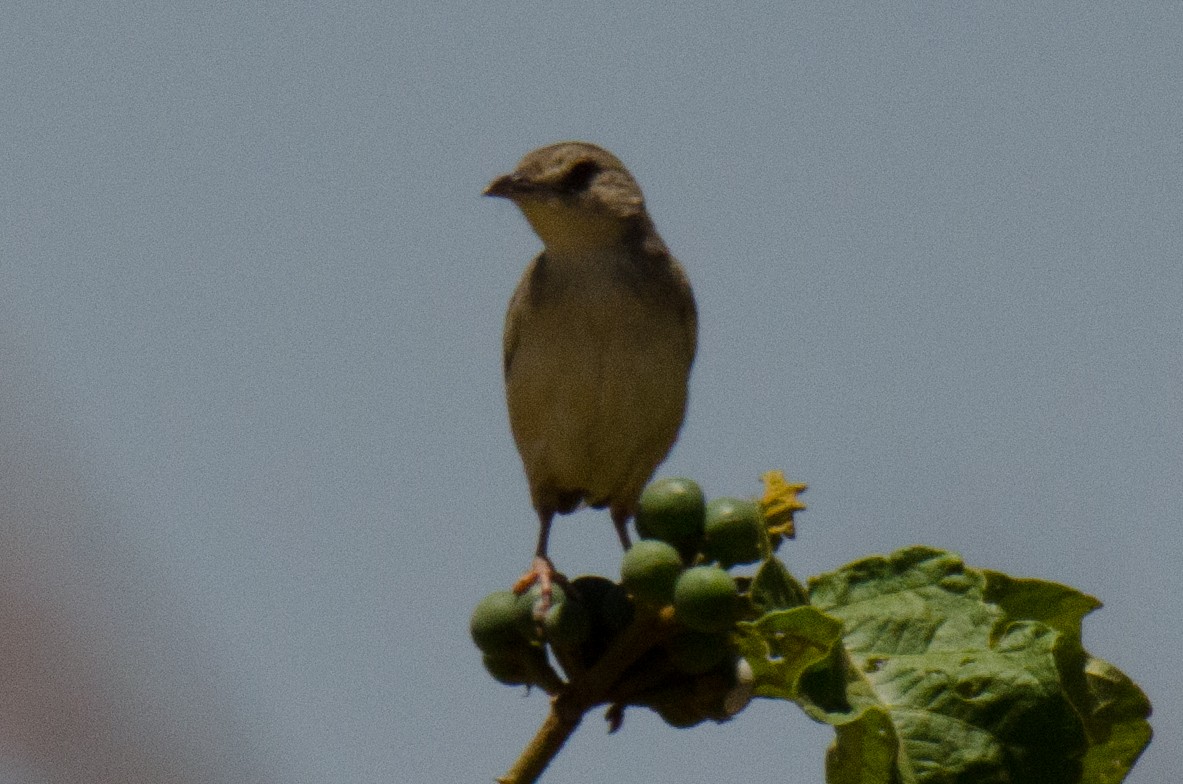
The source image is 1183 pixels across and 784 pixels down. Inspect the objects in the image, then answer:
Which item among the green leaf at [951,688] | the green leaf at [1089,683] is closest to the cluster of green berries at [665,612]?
the green leaf at [951,688]

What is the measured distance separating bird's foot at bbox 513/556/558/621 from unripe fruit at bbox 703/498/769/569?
1.07ft

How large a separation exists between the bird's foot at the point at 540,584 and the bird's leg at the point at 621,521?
2.40 meters

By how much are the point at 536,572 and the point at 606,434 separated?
95.0 inches

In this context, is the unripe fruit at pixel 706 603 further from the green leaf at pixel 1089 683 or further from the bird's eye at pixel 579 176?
the bird's eye at pixel 579 176

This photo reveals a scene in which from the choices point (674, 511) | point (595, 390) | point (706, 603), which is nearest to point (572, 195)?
point (595, 390)

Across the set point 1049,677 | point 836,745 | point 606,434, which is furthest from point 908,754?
point 606,434

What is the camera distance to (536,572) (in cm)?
336

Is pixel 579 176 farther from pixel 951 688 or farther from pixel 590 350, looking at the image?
pixel 951 688

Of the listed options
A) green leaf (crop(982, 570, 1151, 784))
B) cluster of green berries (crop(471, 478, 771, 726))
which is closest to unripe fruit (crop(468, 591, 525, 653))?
cluster of green berries (crop(471, 478, 771, 726))

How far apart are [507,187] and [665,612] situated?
3793 millimetres

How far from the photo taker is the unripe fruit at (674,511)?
3.16 meters

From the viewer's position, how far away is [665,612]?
9.56ft

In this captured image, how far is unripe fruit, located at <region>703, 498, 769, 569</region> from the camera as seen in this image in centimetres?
307

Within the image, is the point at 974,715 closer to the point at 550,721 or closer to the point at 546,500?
the point at 550,721
